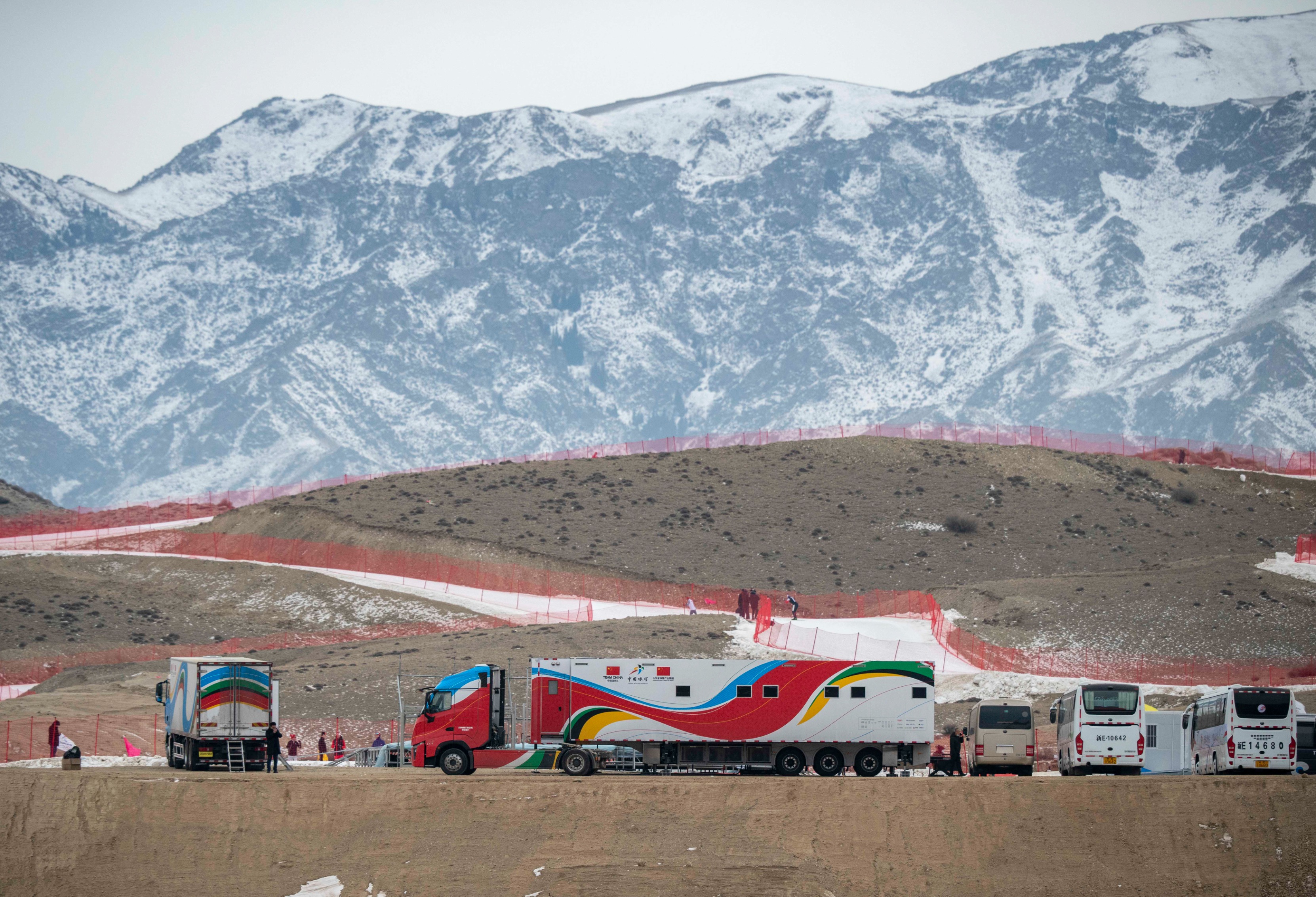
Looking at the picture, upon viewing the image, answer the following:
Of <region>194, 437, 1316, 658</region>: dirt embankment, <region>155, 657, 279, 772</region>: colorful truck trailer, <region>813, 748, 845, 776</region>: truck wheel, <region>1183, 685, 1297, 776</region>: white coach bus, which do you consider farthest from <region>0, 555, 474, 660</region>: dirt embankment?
<region>1183, 685, 1297, 776</region>: white coach bus

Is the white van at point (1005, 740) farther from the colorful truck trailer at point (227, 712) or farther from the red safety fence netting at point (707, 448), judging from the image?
the red safety fence netting at point (707, 448)

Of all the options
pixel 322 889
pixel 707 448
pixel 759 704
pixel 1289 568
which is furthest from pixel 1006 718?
pixel 707 448

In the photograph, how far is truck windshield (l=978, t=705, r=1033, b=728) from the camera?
1645 inches

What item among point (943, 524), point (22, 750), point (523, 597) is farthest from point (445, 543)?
point (22, 750)

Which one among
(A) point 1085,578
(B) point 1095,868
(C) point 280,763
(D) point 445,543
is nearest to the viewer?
(B) point 1095,868

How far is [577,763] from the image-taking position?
39.6 metres

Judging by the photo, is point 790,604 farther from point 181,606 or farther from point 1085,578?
point 181,606

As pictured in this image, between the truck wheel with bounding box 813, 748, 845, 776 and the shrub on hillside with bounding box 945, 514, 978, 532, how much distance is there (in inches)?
2438

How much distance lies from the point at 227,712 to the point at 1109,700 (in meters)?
21.5

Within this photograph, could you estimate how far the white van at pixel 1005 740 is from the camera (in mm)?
41688

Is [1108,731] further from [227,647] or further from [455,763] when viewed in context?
[227,647]

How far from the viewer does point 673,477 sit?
370 ft

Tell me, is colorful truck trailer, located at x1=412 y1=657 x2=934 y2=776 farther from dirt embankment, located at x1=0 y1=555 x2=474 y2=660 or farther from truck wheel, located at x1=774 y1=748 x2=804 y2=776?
dirt embankment, located at x1=0 y1=555 x2=474 y2=660

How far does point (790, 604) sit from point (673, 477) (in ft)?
108
